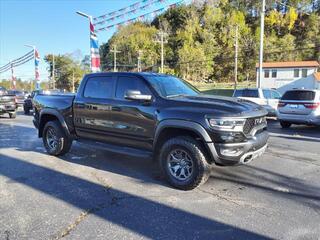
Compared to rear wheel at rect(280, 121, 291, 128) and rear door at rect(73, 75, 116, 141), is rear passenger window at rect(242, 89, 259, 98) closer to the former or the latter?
rear wheel at rect(280, 121, 291, 128)

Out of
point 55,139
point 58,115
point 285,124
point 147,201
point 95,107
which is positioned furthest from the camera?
point 285,124

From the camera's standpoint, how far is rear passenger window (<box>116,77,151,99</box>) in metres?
6.45

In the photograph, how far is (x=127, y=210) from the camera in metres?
4.90

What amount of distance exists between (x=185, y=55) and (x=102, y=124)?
71496 millimetres

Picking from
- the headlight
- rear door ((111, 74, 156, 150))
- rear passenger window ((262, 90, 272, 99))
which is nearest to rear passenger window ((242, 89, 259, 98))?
rear passenger window ((262, 90, 272, 99))

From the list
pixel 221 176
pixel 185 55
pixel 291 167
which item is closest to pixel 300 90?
pixel 291 167

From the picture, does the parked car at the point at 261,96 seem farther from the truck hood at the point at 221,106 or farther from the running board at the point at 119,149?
the truck hood at the point at 221,106

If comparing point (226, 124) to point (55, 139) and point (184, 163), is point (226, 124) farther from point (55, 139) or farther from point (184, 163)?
point (55, 139)

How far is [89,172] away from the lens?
22.8ft

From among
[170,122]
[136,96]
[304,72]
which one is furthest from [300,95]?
[304,72]

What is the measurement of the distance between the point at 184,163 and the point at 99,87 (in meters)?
2.62

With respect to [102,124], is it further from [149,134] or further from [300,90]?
[300,90]

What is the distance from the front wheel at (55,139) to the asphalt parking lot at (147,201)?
10.2 inches

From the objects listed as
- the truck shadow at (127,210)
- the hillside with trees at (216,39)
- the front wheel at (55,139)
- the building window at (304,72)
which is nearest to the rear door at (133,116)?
the truck shadow at (127,210)
